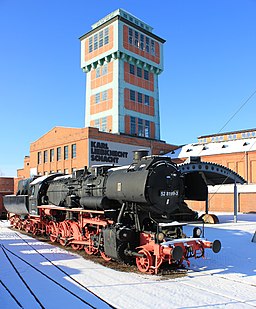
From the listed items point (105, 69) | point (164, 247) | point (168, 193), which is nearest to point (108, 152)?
point (105, 69)

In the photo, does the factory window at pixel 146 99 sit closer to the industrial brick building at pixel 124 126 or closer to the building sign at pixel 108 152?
the industrial brick building at pixel 124 126

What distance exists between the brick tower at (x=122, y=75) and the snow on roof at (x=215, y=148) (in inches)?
200

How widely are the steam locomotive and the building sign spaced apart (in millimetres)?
25366

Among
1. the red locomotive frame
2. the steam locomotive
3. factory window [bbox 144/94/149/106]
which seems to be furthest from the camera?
factory window [bbox 144/94/149/106]

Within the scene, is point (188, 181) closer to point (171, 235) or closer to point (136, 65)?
point (171, 235)

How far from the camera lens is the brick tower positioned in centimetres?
4719

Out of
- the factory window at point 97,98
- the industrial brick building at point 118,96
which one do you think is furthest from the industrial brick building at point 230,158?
the factory window at point 97,98

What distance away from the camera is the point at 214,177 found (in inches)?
1078

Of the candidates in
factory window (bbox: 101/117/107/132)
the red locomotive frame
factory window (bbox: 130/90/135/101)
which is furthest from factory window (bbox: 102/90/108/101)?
the red locomotive frame

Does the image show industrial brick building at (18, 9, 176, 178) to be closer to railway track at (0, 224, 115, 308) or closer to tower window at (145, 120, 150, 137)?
tower window at (145, 120, 150, 137)

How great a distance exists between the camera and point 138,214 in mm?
10008

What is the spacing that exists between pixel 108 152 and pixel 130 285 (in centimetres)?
3271

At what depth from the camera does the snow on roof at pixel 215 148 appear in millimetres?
43562

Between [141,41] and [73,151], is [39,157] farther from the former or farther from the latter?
[141,41]
